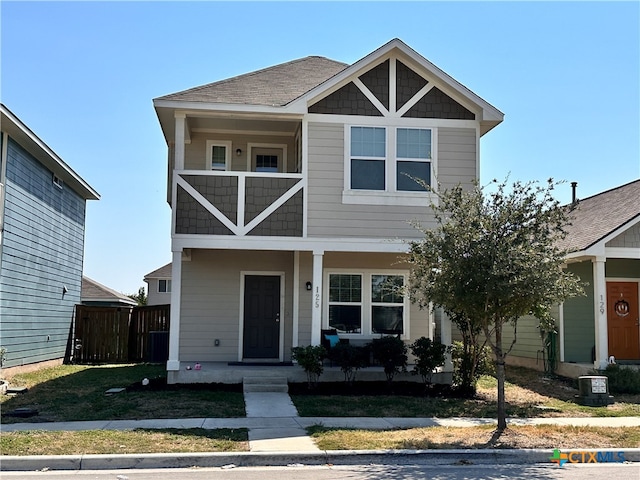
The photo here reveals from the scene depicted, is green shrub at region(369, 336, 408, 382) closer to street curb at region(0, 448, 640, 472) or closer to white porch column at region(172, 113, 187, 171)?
street curb at region(0, 448, 640, 472)

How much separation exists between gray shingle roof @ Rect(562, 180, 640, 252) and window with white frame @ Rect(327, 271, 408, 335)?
439cm

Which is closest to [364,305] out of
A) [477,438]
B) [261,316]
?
[261,316]

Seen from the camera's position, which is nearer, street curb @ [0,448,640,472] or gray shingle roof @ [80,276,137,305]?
street curb @ [0,448,640,472]

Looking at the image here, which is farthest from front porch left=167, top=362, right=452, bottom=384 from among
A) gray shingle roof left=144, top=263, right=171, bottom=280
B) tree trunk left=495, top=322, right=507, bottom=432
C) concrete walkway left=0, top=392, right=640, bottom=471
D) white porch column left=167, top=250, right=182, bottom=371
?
gray shingle roof left=144, top=263, right=171, bottom=280

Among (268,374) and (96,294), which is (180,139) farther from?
(96,294)

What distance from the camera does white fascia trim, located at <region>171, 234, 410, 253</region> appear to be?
13961 millimetres

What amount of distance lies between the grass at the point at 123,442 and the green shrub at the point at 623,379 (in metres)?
8.90

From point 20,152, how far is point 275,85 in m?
6.39

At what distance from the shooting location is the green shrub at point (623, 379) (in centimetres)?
1406

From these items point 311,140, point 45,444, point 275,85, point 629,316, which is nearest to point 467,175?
point 311,140

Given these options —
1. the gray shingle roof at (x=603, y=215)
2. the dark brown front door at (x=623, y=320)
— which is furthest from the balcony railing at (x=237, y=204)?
the dark brown front door at (x=623, y=320)

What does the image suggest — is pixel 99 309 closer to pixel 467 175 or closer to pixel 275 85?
pixel 275 85

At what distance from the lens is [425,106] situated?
15.0 meters

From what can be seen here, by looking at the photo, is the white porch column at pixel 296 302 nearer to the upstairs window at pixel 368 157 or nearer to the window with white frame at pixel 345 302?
the window with white frame at pixel 345 302
